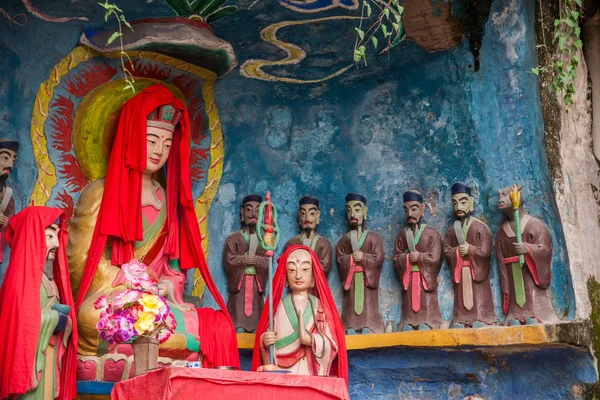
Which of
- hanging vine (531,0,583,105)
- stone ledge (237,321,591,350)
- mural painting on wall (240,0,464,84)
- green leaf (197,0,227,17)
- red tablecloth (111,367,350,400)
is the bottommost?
red tablecloth (111,367,350,400)

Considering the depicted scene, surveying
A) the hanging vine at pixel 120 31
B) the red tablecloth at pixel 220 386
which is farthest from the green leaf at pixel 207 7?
the red tablecloth at pixel 220 386

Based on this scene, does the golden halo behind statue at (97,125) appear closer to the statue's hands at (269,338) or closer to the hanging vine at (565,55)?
the statue's hands at (269,338)

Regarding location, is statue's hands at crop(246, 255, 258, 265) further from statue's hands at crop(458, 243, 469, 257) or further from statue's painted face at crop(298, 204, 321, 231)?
statue's hands at crop(458, 243, 469, 257)

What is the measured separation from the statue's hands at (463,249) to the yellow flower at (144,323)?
2869 millimetres

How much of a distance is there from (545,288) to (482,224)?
2.35 feet

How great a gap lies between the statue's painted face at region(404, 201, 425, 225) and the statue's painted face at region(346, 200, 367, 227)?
37cm

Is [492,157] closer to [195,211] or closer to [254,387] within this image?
[195,211]

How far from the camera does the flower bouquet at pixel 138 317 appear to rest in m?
5.48

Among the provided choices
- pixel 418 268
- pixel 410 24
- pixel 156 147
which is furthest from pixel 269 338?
pixel 410 24

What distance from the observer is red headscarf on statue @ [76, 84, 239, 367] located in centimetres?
712

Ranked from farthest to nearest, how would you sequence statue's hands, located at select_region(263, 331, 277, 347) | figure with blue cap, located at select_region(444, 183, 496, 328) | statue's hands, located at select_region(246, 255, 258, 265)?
statue's hands, located at select_region(246, 255, 258, 265)
figure with blue cap, located at select_region(444, 183, 496, 328)
statue's hands, located at select_region(263, 331, 277, 347)

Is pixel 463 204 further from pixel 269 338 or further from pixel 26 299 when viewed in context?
pixel 26 299

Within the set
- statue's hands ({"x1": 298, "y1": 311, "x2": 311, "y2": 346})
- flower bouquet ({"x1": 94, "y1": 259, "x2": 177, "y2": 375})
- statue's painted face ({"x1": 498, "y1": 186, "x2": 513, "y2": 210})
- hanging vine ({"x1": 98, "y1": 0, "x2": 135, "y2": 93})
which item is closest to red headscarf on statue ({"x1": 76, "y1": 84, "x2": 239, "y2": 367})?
hanging vine ({"x1": 98, "y1": 0, "x2": 135, "y2": 93})

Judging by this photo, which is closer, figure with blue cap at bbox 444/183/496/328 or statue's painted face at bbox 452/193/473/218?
figure with blue cap at bbox 444/183/496/328
